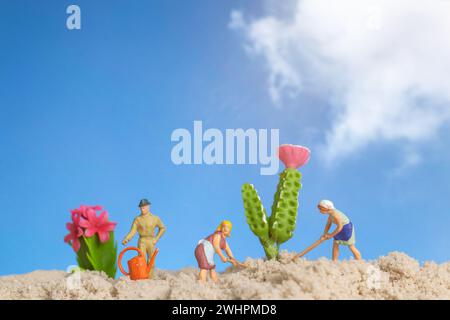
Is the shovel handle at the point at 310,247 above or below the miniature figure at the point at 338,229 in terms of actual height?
below

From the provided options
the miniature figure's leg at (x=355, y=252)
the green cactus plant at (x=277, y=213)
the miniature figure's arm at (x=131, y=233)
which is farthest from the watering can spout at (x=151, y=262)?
the miniature figure's leg at (x=355, y=252)

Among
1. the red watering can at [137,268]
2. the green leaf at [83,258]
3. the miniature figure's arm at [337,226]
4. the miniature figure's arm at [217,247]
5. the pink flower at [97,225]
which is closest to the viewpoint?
the miniature figure's arm at [217,247]

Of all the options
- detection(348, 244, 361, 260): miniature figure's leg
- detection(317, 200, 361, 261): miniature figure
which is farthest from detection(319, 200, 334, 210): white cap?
detection(348, 244, 361, 260): miniature figure's leg

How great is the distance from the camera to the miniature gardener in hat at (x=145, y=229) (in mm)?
4973

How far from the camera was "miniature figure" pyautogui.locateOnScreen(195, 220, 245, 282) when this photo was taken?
14.7 ft

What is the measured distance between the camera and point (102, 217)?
5023 mm

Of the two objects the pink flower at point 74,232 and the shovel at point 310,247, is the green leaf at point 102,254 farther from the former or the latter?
the shovel at point 310,247

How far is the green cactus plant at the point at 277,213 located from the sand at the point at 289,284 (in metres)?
0.18

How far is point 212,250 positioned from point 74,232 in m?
1.33

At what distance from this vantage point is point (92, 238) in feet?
16.5

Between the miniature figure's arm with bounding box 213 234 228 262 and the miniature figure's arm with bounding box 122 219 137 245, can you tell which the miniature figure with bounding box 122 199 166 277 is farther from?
the miniature figure's arm with bounding box 213 234 228 262

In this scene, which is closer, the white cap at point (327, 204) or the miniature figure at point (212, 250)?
the miniature figure at point (212, 250)
